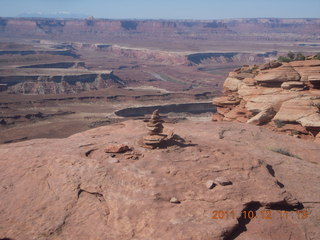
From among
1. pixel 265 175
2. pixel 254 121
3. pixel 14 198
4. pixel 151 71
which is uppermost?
pixel 265 175

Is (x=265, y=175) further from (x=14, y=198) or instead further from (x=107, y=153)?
(x=14, y=198)

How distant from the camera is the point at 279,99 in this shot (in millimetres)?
21859

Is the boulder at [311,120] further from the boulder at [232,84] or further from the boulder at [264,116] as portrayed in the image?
the boulder at [232,84]

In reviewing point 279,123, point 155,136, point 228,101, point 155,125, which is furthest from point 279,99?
point 155,136

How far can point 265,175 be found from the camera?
9.93 metres

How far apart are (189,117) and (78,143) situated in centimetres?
5342

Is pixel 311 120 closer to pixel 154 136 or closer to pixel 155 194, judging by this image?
pixel 154 136

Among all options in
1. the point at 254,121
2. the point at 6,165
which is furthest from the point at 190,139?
the point at 254,121

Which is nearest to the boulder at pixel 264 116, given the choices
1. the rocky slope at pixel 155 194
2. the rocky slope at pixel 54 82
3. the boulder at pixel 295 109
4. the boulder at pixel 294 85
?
the boulder at pixel 295 109

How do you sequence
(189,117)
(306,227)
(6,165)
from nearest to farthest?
(306,227) → (6,165) → (189,117)
